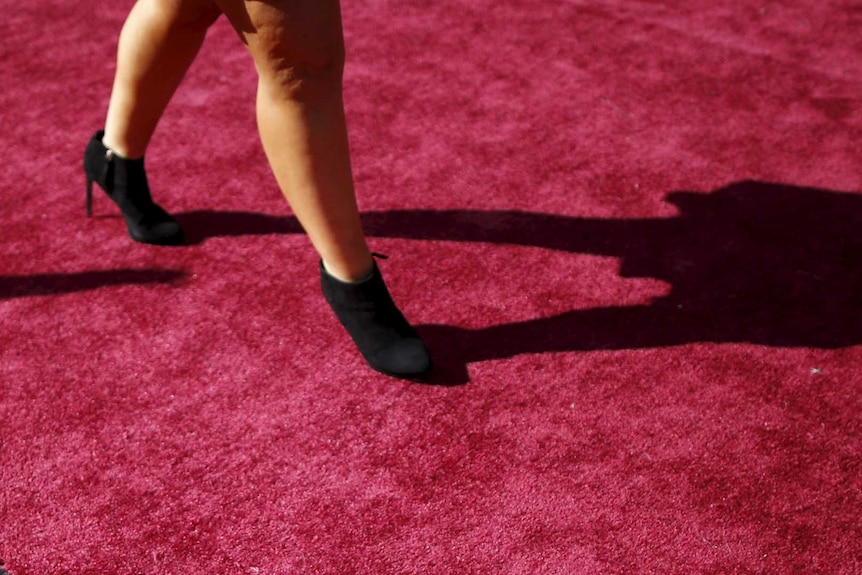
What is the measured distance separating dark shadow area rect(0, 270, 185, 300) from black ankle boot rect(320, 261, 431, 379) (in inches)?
17.7

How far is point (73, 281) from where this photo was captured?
187 cm

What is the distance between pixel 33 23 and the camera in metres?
3.11

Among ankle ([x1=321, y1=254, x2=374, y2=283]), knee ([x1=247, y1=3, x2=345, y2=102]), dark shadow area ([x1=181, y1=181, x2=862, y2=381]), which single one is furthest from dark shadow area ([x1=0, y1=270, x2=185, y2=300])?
knee ([x1=247, y1=3, x2=345, y2=102])

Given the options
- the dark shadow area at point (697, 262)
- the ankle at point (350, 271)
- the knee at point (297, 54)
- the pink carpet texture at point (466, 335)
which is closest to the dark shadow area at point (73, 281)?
the pink carpet texture at point (466, 335)

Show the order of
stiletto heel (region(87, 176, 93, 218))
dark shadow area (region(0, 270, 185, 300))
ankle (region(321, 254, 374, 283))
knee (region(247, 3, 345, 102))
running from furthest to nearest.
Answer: stiletto heel (region(87, 176, 93, 218)) → dark shadow area (region(0, 270, 185, 300)) → ankle (region(321, 254, 374, 283)) → knee (region(247, 3, 345, 102))

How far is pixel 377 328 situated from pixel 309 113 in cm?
41

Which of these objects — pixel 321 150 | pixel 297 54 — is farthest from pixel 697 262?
pixel 297 54

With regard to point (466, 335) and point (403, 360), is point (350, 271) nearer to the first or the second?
point (403, 360)

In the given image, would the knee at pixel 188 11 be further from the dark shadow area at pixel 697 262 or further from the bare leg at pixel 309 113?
the dark shadow area at pixel 697 262

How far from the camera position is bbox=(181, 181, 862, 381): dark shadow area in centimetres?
175

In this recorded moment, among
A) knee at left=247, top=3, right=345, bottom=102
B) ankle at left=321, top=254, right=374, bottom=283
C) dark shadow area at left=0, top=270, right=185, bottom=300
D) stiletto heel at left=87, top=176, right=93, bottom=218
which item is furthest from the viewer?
stiletto heel at left=87, top=176, right=93, bottom=218

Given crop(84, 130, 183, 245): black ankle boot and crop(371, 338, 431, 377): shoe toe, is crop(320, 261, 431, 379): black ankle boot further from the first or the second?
crop(84, 130, 183, 245): black ankle boot

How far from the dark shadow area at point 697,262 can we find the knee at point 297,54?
550 millimetres

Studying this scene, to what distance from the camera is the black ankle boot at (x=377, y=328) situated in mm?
1601
